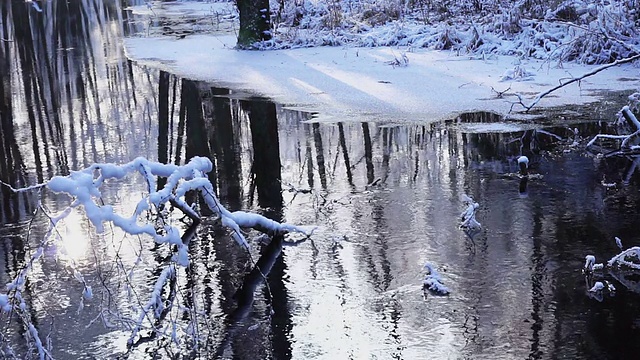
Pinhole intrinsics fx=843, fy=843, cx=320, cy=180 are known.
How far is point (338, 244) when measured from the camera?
6.72m

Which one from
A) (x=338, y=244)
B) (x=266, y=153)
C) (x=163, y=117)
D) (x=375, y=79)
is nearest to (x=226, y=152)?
(x=266, y=153)

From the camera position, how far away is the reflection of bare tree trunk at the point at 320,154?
8.62 meters

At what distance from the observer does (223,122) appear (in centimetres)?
1139

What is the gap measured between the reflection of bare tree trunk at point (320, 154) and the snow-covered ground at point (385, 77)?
57 centimetres

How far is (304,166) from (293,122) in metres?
2.18

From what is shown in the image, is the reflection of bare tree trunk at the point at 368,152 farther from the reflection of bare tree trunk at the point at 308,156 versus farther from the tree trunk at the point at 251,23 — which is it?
the tree trunk at the point at 251,23

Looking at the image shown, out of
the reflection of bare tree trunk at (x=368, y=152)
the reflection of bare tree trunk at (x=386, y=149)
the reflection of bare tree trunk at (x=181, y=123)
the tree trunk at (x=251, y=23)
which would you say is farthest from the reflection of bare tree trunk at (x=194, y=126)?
the tree trunk at (x=251, y=23)

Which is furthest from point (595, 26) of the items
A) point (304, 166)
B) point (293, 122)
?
point (304, 166)

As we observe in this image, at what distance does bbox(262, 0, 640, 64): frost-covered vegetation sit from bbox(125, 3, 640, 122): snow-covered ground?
0.31 meters

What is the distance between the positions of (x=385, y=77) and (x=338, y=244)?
756cm

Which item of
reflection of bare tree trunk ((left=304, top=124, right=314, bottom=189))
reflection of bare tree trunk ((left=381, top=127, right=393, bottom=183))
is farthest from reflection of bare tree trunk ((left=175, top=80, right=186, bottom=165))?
reflection of bare tree trunk ((left=381, top=127, right=393, bottom=183))

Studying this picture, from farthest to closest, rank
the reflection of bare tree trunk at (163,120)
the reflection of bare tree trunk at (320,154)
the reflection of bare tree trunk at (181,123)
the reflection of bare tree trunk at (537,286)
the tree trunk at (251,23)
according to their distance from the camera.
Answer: the tree trunk at (251,23)
the reflection of bare tree trunk at (181,123)
the reflection of bare tree trunk at (163,120)
the reflection of bare tree trunk at (320,154)
the reflection of bare tree trunk at (537,286)

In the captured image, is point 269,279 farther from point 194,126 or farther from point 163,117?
point 163,117

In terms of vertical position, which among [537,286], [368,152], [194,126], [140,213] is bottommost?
[537,286]
